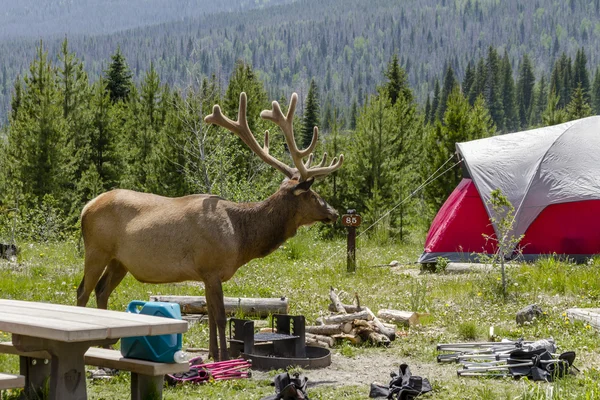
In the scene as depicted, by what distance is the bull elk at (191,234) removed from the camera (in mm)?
8695

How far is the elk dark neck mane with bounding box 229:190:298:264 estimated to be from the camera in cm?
895

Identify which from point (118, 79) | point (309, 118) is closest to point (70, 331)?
point (118, 79)

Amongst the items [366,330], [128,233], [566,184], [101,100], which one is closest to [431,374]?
[366,330]

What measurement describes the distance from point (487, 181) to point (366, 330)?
7829 millimetres

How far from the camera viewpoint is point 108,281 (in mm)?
9359

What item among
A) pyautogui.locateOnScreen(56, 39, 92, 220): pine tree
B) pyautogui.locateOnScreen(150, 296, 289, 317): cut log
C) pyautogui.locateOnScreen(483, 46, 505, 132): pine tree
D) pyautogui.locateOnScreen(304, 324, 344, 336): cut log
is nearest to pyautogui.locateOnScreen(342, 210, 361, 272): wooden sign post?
pyautogui.locateOnScreen(150, 296, 289, 317): cut log

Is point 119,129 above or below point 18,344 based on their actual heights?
above

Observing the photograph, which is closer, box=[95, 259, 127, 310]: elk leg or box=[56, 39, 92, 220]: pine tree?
box=[95, 259, 127, 310]: elk leg

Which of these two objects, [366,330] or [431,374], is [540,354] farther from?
[366,330]

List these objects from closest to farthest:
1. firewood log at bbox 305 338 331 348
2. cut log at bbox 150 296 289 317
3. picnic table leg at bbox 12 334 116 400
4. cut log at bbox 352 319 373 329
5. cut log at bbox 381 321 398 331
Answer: picnic table leg at bbox 12 334 116 400 → firewood log at bbox 305 338 331 348 → cut log at bbox 352 319 373 329 → cut log at bbox 381 321 398 331 → cut log at bbox 150 296 289 317

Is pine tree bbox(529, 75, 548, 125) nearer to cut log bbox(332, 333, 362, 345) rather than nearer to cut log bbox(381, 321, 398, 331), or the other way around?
cut log bbox(381, 321, 398, 331)

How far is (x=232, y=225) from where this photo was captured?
8875 millimetres

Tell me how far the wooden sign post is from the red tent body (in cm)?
157

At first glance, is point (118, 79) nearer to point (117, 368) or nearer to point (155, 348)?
point (117, 368)
